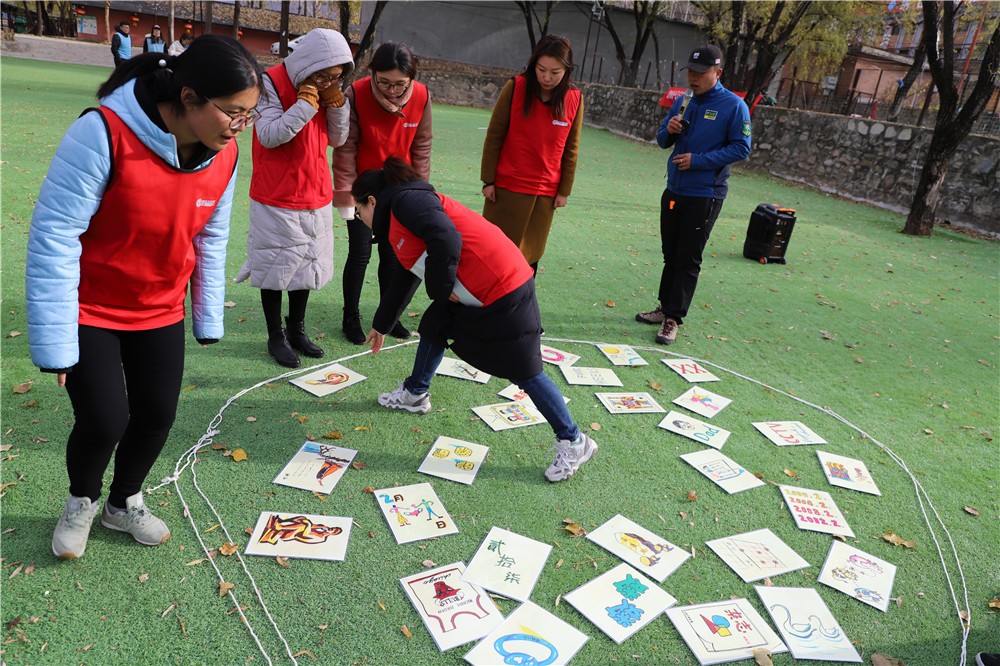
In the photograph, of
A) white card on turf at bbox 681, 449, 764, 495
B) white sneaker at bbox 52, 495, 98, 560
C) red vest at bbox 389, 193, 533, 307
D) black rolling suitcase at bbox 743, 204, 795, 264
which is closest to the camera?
white sneaker at bbox 52, 495, 98, 560

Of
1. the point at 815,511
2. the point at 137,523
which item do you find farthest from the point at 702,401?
the point at 137,523

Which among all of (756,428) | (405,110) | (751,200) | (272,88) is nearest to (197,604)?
(272,88)

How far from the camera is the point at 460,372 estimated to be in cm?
416

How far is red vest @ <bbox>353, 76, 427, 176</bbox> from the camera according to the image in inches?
149

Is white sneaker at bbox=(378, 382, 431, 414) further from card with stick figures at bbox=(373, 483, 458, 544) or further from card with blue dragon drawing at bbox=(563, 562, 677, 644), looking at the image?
card with blue dragon drawing at bbox=(563, 562, 677, 644)

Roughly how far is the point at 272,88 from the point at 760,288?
5.19 meters

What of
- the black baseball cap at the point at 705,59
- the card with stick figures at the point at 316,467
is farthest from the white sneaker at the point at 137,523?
the black baseball cap at the point at 705,59

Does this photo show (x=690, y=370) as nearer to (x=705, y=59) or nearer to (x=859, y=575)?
(x=859, y=575)

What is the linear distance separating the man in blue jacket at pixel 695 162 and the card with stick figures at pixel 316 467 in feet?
9.11

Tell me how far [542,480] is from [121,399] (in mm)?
1837

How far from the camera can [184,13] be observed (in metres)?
44.2

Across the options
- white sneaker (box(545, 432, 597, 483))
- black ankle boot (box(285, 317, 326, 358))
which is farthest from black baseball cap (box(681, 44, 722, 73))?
black ankle boot (box(285, 317, 326, 358))

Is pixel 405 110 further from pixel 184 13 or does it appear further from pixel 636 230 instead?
pixel 184 13

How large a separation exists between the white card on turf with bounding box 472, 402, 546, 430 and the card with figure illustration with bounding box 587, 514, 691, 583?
2.88 ft
